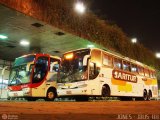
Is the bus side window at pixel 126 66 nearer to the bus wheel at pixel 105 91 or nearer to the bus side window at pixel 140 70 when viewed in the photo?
the bus side window at pixel 140 70

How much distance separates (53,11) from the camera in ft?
49.1

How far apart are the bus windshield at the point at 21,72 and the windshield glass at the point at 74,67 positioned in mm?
2592

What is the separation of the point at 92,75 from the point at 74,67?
3.51 ft

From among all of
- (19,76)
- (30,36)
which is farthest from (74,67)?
(30,36)

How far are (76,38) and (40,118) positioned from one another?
42.0 feet

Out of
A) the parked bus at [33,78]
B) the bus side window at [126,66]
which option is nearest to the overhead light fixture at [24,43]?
the parked bus at [33,78]

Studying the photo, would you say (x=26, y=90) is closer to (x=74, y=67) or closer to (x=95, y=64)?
(x=74, y=67)

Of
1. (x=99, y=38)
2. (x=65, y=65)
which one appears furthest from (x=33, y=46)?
(x=65, y=65)

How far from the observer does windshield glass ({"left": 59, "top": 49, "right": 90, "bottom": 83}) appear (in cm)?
1320

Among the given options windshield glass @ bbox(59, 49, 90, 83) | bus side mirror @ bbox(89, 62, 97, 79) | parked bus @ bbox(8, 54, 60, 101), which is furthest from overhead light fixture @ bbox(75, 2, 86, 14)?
bus side mirror @ bbox(89, 62, 97, 79)

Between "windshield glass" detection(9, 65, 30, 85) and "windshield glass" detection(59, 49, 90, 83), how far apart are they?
2640mm

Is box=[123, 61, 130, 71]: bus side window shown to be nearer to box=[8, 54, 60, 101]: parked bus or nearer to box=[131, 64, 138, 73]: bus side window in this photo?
box=[131, 64, 138, 73]: bus side window

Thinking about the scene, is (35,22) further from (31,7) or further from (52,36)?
(52,36)

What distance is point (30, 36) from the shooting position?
682 inches
